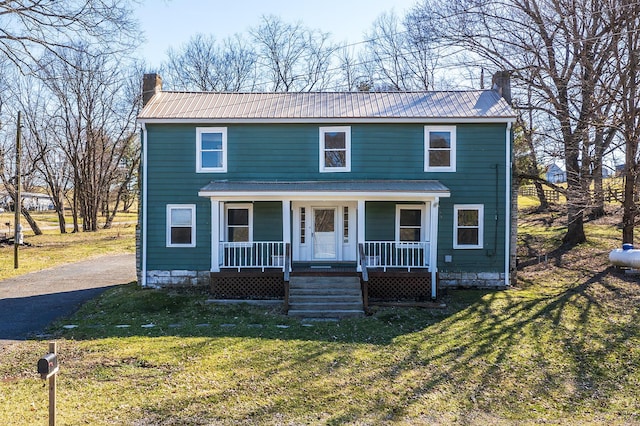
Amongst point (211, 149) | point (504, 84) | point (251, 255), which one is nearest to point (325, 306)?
point (251, 255)

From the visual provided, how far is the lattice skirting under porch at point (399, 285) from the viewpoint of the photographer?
477 inches

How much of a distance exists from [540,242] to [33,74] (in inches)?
782

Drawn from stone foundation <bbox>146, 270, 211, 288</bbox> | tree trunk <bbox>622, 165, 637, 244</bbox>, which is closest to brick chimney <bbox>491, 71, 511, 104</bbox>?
tree trunk <bbox>622, 165, 637, 244</bbox>

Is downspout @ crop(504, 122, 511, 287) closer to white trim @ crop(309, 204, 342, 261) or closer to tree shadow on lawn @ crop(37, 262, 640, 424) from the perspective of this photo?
tree shadow on lawn @ crop(37, 262, 640, 424)

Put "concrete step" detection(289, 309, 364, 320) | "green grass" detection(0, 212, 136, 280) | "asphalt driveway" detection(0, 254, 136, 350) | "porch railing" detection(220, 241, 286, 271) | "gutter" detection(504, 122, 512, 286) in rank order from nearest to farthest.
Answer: "asphalt driveway" detection(0, 254, 136, 350)
"concrete step" detection(289, 309, 364, 320)
"porch railing" detection(220, 241, 286, 271)
"gutter" detection(504, 122, 512, 286)
"green grass" detection(0, 212, 136, 280)

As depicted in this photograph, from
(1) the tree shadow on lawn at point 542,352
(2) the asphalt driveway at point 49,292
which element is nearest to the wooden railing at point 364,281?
(1) the tree shadow on lawn at point 542,352

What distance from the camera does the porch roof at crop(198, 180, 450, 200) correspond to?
12141 millimetres

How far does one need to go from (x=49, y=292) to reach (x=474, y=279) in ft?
40.5

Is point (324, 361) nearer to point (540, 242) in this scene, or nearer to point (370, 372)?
point (370, 372)

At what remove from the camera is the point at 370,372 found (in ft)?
23.5

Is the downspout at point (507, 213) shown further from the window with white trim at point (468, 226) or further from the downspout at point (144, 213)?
the downspout at point (144, 213)

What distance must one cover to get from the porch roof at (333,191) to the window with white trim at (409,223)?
3.05 feet

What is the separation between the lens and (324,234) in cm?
1390

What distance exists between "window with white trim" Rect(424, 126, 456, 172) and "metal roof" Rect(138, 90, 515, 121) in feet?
1.50
